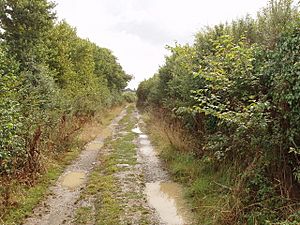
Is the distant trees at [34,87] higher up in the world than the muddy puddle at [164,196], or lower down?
higher up

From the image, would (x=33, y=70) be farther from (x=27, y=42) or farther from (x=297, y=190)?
(x=297, y=190)

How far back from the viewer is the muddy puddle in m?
7.17

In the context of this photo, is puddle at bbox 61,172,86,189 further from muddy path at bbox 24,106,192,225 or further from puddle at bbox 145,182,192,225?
puddle at bbox 145,182,192,225

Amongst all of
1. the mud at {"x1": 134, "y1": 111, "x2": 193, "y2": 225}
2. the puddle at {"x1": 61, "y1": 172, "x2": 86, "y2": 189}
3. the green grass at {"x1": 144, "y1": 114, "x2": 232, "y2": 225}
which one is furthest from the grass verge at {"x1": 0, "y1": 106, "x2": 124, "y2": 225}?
the green grass at {"x1": 144, "y1": 114, "x2": 232, "y2": 225}

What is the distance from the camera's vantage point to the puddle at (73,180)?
954 cm

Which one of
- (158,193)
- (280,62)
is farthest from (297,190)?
(158,193)

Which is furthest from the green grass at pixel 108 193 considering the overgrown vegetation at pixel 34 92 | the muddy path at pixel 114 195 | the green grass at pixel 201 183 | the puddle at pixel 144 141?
the puddle at pixel 144 141

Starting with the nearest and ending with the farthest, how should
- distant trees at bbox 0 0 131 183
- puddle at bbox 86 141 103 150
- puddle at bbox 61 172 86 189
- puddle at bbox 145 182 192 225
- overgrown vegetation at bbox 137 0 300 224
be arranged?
overgrown vegetation at bbox 137 0 300 224
puddle at bbox 145 182 192 225
distant trees at bbox 0 0 131 183
puddle at bbox 61 172 86 189
puddle at bbox 86 141 103 150

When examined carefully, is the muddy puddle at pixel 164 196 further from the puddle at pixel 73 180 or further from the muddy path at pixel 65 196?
the puddle at pixel 73 180

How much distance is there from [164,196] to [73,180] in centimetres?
319

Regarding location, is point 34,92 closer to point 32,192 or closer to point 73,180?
point 73,180

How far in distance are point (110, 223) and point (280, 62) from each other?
460 centimetres

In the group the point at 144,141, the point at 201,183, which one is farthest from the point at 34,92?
the point at 144,141

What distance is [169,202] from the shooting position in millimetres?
8305
